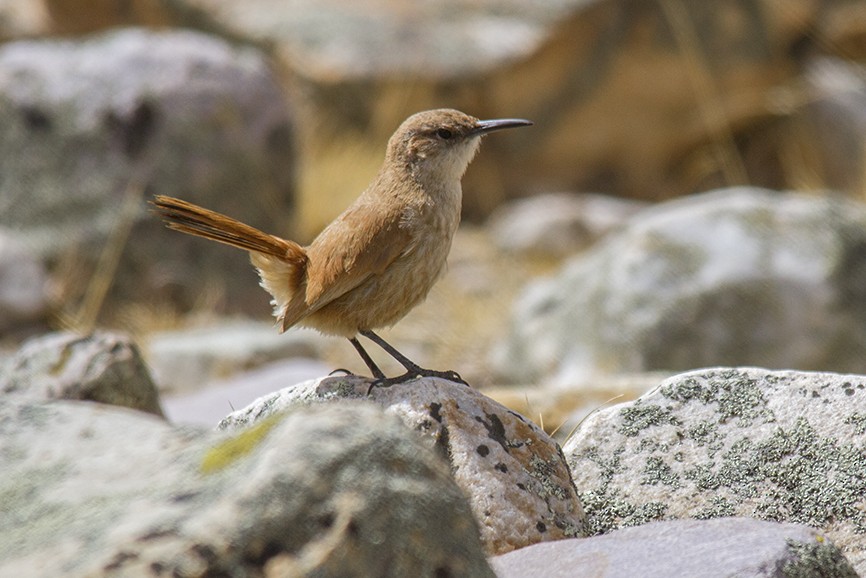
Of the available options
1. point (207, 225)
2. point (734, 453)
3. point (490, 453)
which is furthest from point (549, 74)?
point (490, 453)

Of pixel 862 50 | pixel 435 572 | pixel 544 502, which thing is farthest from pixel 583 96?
pixel 435 572

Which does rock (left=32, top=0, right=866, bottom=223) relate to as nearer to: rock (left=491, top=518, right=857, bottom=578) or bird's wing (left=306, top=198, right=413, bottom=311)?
bird's wing (left=306, top=198, right=413, bottom=311)

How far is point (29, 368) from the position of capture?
4.08 m

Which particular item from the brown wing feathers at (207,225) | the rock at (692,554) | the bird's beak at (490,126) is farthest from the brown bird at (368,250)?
the rock at (692,554)

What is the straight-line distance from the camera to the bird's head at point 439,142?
13.0ft

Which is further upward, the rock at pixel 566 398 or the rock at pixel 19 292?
the rock at pixel 19 292

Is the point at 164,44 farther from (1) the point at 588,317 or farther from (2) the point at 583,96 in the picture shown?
(2) the point at 583,96

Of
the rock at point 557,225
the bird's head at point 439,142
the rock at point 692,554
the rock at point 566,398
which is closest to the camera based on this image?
the rock at point 692,554

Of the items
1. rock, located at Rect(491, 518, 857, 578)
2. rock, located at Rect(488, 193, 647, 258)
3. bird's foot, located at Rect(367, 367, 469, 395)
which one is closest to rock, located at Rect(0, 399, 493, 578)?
rock, located at Rect(491, 518, 857, 578)

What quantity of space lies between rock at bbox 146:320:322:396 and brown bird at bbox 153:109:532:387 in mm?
2473

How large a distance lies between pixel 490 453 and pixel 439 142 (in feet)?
4.81

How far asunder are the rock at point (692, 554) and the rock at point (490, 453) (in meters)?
0.16

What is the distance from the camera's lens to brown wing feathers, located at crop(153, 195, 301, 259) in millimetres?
3564

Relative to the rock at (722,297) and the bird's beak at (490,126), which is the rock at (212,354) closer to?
the rock at (722,297)
